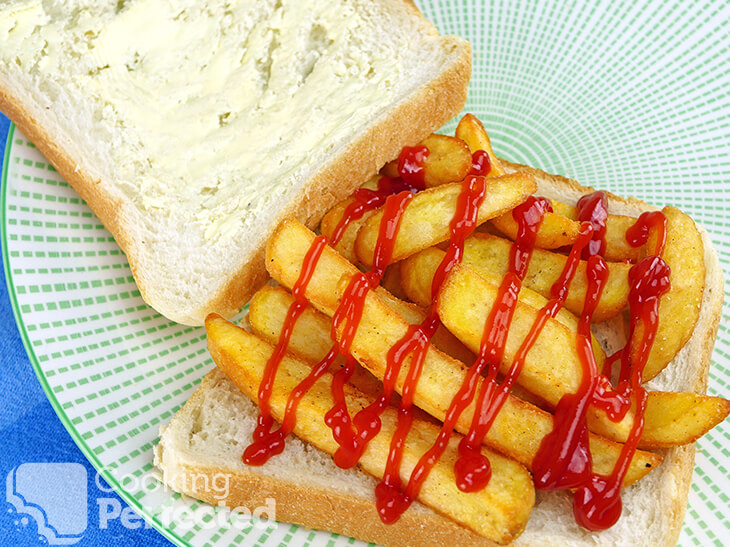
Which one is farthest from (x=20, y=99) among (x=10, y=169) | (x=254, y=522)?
(x=254, y=522)

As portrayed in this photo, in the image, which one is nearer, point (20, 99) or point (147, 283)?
point (147, 283)

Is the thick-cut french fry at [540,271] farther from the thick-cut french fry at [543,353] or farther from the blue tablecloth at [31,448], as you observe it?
the blue tablecloth at [31,448]

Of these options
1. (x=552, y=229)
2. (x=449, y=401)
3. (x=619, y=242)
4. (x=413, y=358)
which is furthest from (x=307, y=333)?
(x=619, y=242)

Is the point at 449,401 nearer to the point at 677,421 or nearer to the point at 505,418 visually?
the point at 505,418

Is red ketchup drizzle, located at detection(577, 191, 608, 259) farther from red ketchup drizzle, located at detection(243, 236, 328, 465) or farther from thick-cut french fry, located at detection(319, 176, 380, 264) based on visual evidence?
red ketchup drizzle, located at detection(243, 236, 328, 465)

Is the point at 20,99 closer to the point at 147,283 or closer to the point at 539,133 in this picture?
the point at 147,283
